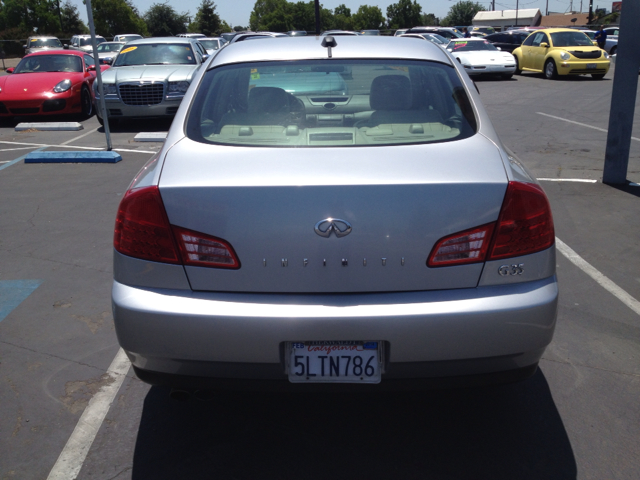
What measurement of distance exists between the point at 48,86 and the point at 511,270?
13.0m

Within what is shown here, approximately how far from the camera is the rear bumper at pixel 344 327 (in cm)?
234

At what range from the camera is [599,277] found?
4.75 m

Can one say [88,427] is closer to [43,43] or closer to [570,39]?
[570,39]

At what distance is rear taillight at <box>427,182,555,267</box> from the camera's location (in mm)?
2398

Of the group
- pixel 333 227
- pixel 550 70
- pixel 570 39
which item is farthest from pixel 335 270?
pixel 570 39

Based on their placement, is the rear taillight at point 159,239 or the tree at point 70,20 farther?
the tree at point 70,20

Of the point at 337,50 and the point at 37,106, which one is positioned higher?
the point at 337,50

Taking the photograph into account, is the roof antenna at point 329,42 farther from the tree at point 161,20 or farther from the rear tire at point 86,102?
the tree at point 161,20

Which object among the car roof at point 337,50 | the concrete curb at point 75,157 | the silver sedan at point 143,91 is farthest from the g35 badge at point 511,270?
the silver sedan at point 143,91

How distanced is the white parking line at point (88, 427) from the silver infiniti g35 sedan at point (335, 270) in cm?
54

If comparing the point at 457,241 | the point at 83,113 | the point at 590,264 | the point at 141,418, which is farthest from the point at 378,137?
the point at 83,113

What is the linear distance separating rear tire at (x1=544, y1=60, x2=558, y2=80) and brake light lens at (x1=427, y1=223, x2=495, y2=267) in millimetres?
21136

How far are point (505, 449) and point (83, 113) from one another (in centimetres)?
1352

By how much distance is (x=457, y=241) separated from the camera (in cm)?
240
